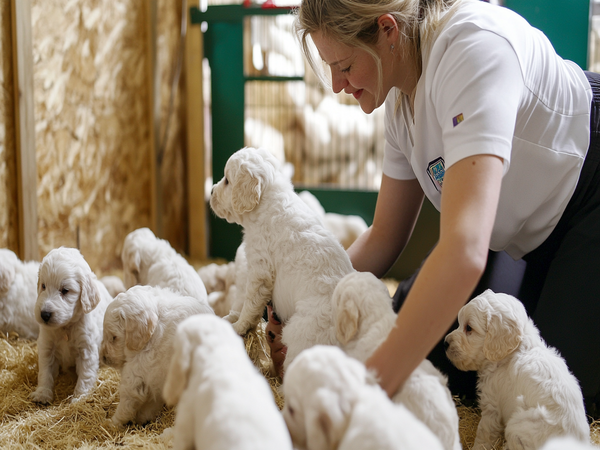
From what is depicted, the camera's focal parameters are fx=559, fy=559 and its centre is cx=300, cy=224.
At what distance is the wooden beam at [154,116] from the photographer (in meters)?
4.92

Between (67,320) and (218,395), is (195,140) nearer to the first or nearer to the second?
A: (67,320)

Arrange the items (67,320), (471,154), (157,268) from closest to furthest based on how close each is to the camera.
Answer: (471,154) < (67,320) < (157,268)

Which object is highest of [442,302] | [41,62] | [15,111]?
[41,62]

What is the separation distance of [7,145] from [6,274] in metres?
1.04

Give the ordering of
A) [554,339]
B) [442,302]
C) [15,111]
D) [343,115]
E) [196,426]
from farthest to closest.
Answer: [343,115] < [15,111] < [554,339] < [442,302] < [196,426]

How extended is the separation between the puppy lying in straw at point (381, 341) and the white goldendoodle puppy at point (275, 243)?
319 millimetres

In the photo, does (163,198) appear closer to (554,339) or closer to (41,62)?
(41,62)

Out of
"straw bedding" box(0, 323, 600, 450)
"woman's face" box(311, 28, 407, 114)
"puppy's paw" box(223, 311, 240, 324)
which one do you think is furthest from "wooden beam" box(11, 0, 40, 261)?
"woman's face" box(311, 28, 407, 114)

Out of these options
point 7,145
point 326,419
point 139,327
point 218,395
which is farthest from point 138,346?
point 7,145

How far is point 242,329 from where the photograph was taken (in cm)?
246

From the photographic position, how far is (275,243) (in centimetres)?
240

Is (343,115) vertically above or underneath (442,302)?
above

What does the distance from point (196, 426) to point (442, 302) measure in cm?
71

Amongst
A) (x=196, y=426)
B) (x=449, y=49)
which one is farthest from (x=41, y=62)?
(x=196, y=426)
